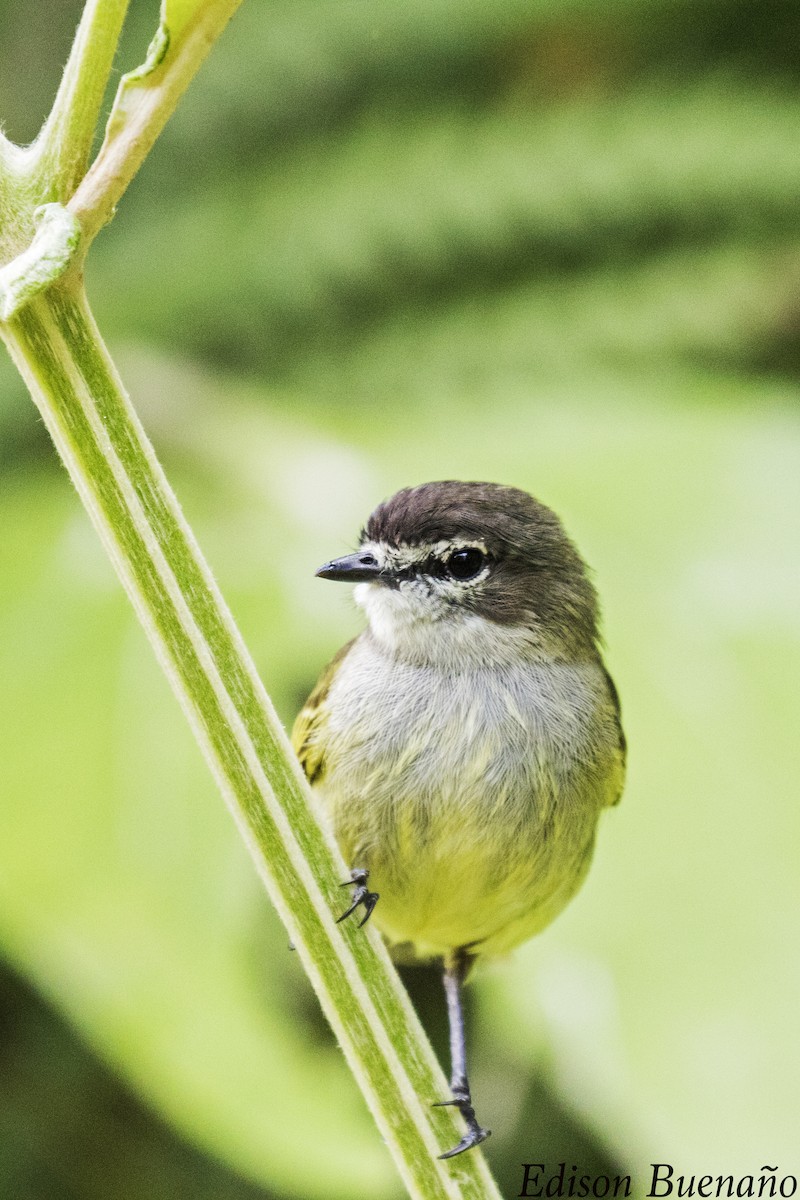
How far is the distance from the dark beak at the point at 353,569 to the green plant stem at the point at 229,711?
66 centimetres

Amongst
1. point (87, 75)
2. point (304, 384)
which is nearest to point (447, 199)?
point (304, 384)

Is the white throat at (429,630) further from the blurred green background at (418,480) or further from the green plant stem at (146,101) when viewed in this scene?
the green plant stem at (146,101)

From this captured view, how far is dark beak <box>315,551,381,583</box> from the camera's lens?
158 centimetres

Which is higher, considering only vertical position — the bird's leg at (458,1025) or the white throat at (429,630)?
the white throat at (429,630)

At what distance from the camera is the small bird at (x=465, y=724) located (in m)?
1.62

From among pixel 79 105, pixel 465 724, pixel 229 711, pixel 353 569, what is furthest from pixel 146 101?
pixel 465 724

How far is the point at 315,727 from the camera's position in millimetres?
1828

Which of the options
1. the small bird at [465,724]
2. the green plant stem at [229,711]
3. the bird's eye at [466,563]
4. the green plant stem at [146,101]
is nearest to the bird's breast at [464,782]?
the small bird at [465,724]

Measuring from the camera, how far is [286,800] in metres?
0.89

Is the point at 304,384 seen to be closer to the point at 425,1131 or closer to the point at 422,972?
the point at 422,972

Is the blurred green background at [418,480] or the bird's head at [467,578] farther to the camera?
the bird's head at [467,578]

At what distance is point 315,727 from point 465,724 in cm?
28

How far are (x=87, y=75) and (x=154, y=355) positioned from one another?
1.41 m

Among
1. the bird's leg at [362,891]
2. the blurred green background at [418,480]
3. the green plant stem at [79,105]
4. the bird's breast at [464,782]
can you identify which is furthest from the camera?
the bird's breast at [464,782]
